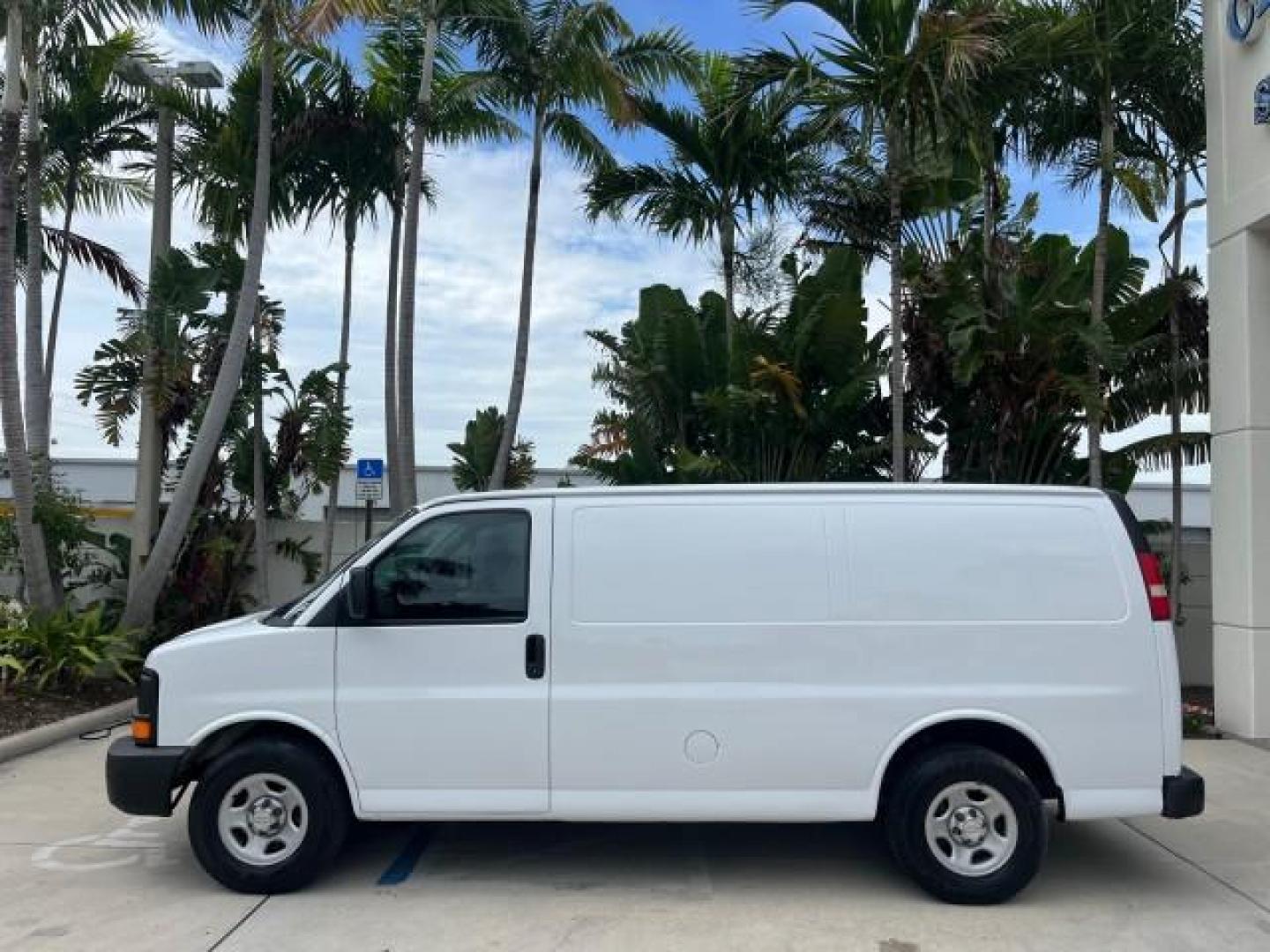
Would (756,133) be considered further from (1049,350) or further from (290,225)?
(290,225)

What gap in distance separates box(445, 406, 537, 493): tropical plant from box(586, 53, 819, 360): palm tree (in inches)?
Result: 154

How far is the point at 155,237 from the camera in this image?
13.3 metres

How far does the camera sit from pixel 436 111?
13.3m

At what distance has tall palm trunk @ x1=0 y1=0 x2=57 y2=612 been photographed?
9.95 metres

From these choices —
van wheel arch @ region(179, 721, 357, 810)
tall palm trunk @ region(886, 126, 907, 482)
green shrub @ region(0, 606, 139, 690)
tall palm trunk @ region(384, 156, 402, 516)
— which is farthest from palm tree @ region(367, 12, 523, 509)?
van wheel arch @ region(179, 721, 357, 810)

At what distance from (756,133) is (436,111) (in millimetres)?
3934

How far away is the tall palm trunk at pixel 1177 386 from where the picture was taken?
11.7 m

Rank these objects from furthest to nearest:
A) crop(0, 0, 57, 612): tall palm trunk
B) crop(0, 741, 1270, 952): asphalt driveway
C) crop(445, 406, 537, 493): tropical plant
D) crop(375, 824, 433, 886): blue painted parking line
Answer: crop(445, 406, 537, 493): tropical plant < crop(0, 0, 57, 612): tall palm trunk < crop(375, 824, 433, 886): blue painted parking line < crop(0, 741, 1270, 952): asphalt driveway

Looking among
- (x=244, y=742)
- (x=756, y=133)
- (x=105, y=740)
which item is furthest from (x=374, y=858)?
(x=756, y=133)

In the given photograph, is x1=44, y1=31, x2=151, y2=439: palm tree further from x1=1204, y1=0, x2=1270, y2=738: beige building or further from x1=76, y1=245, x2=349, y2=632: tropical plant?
x1=1204, y1=0, x2=1270, y2=738: beige building

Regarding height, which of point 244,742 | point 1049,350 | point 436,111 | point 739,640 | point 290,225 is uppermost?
point 436,111

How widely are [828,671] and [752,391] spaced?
708cm

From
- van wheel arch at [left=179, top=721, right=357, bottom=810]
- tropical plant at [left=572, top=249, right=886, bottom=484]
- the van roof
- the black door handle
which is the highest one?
tropical plant at [left=572, top=249, right=886, bottom=484]

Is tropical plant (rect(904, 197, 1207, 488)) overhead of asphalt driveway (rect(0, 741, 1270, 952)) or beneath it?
overhead
